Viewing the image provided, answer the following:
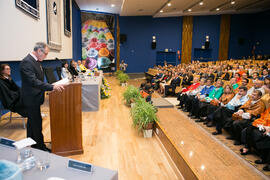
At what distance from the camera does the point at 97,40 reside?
44.7ft

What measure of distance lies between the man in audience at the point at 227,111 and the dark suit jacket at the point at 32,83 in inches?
107

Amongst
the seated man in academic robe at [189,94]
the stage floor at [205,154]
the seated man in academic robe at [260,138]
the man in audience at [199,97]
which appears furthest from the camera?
the seated man in academic robe at [189,94]

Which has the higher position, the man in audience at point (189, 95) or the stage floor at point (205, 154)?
the man in audience at point (189, 95)

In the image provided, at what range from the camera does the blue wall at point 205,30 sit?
15.2 metres

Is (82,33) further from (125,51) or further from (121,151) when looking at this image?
(121,151)

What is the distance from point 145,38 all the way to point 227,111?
12.3 m

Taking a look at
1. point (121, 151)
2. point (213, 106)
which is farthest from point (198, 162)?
point (213, 106)

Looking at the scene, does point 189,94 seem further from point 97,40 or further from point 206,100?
point 97,40

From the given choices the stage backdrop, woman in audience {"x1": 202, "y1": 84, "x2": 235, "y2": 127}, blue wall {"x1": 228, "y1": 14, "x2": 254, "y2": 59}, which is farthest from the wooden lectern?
blue wall {"x1": 228, "y1": 14, "x2": 254, "y2": 59}

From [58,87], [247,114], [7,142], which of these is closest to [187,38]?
[247,114]

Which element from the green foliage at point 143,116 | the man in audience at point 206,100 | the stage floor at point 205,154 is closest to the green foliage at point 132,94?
the stage floor at point 205,154

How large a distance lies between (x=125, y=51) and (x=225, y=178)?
13.3 m

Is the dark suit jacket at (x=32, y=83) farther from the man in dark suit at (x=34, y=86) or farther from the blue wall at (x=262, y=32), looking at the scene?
the blue wall at (x=262, y=32)

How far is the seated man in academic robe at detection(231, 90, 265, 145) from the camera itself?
2.98m
